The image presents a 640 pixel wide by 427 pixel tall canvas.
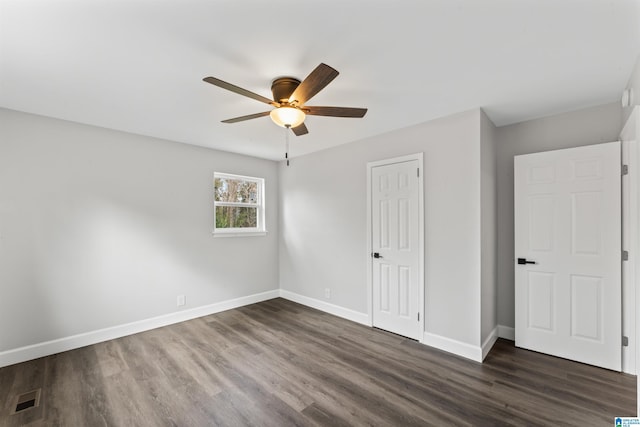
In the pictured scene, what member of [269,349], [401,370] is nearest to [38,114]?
[269,349]

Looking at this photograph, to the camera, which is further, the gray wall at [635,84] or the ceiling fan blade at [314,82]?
the gray wall at [635,84]

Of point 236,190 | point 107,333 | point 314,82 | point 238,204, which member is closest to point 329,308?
point 238,204

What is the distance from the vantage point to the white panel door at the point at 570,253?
2.51 meters

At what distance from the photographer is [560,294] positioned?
274cm

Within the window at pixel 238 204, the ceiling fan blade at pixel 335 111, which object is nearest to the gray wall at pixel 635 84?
the ceiling fan blade at pixel 335 111

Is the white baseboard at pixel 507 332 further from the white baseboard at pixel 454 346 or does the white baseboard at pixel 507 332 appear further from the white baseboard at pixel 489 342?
the white baseboard at pixel 454 346

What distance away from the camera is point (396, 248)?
11.0 ft

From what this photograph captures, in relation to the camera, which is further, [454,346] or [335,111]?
[454,346]

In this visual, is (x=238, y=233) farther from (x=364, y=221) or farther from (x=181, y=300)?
(x=364, y=221)

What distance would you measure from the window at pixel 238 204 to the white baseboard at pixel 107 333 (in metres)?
1.13

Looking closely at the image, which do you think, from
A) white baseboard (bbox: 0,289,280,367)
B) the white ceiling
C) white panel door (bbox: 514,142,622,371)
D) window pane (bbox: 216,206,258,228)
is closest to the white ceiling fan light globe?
the white ceiling

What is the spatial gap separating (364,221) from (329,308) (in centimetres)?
145

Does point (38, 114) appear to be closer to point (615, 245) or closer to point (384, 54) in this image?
point (384, 54)

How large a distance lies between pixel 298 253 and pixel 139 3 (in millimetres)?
3705
